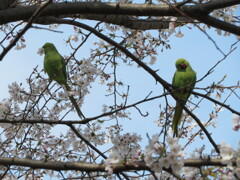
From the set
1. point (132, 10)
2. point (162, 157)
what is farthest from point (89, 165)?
point (132, 10)

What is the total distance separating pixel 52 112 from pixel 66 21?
1.20 m

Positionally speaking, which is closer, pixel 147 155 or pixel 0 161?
pixel 147 155

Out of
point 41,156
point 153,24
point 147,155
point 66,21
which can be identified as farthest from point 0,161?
point 153,24

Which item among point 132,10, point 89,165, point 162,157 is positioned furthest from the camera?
point 132,10

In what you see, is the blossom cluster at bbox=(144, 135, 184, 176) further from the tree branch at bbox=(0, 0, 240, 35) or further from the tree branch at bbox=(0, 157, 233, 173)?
the tree branch at bbox=(0, 0, 240, 35)

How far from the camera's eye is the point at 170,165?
1.81m

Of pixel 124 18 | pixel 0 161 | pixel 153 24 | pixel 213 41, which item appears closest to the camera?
pixel 213 41

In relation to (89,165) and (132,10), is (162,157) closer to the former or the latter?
(89,165)

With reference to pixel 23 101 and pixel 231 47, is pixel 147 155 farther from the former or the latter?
pixel 23 101

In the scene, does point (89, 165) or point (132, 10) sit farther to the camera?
point (132, 10)

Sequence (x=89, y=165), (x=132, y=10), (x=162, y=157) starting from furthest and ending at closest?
(x=132, y=10)
(x=89, y=165)
(x=162, y=157)

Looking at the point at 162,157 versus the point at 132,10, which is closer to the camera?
the point at 162,157

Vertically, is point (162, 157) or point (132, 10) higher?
point (132, 10)

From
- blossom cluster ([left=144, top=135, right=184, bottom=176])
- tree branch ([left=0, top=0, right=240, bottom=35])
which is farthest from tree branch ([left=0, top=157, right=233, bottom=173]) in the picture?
tree branch ([left=0, top=0, right=240, bottom=35])
